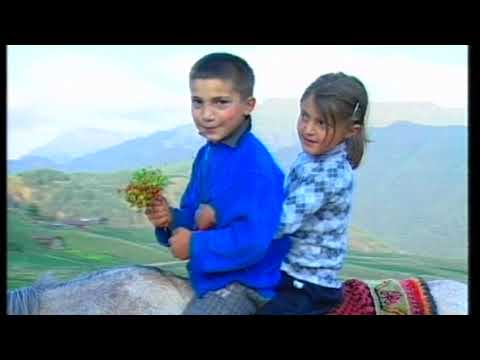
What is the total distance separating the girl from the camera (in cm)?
551

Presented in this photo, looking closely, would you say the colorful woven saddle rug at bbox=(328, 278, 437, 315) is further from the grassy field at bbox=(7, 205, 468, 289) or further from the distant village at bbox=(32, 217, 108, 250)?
the distant village at bbox=(32, 217, 108, 250)

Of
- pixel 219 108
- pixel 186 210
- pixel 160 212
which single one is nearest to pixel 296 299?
pixel 186 210

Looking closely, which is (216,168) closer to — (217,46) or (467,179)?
(217,46)

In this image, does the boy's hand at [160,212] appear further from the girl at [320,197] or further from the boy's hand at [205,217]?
the girl at [320,197]

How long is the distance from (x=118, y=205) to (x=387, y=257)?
4.91 feet

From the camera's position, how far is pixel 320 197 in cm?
547

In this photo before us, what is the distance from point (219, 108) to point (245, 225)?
2.05ft

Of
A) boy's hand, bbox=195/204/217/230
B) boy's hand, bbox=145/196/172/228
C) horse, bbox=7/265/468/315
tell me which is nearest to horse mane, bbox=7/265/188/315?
horse, bbox=7/265/468/315

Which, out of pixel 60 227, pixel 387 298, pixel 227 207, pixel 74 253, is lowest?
pixel 387 298

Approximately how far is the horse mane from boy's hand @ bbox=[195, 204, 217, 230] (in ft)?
1.25

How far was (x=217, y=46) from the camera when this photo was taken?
572cm

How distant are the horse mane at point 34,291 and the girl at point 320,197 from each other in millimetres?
772

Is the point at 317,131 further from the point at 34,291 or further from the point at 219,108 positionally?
the point at 34,291
